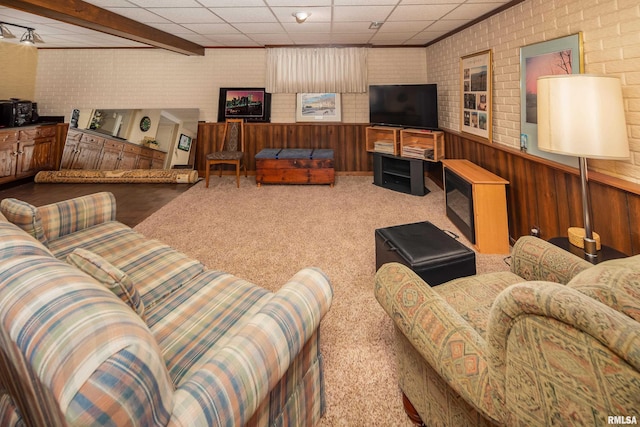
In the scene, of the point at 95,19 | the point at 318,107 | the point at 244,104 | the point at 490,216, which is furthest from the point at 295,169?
the point at 490,216

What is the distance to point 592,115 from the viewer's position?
163 cm

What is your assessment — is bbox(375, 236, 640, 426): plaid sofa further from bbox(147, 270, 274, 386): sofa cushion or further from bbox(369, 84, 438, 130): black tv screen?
bbox(369, 84, 438, 130): black tv screen

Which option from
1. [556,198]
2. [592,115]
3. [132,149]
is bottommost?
[556,198]

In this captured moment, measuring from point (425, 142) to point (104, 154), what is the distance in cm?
615

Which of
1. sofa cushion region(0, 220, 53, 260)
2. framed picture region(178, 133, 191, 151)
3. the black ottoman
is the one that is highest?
framed picture region(178, 133, 191, 151)

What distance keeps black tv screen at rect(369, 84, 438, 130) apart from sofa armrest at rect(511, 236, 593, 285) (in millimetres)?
3554

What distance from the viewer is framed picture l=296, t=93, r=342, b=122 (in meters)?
6.23

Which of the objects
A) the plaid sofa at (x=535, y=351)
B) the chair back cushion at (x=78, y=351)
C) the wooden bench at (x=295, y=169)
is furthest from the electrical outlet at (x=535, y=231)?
the wooden bench at (x=295, y=169)

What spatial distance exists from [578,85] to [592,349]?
1.66 meters

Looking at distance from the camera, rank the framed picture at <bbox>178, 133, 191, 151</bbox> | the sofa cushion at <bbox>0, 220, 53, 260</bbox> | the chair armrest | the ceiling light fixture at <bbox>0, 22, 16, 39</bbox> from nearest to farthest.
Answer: the sofa cushion at <bbox>0, 220, 53, 260</bbox>, the chair armrest, the ceiling light fixture at <bbox>0, 22, 16, 39</bbox>, the framed picture at <bbox>178, 133, 191, 151</bbox>

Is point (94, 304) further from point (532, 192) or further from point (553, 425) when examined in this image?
point (532, 192)

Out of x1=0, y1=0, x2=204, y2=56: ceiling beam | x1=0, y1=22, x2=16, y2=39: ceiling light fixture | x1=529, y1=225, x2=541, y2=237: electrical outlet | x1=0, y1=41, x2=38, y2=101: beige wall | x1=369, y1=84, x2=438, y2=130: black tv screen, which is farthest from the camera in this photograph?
x1=0, y1=41, x2=38, y2=101: beige wall

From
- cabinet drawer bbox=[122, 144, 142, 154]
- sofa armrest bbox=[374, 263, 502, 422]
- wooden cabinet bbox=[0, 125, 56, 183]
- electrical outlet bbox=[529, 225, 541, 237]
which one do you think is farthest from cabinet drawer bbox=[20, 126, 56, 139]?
electrical outlet bbox=[529, 225, 541, 237]

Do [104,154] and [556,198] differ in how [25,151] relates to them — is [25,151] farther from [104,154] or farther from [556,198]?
[556,198]
